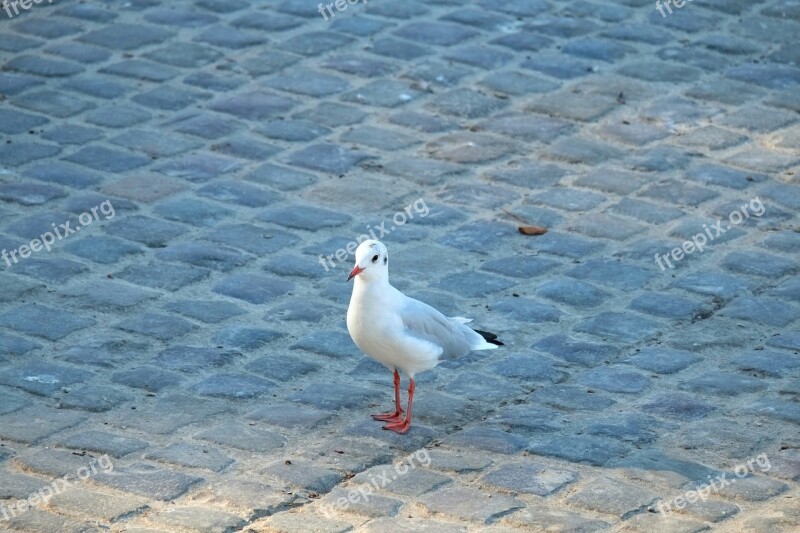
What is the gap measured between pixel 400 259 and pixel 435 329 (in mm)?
1615

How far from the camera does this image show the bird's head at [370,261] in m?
5.99

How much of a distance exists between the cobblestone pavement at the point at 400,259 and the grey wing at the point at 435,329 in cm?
31

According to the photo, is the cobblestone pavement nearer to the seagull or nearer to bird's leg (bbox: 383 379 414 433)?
bird's leg (bbox: 383 379 414 433)

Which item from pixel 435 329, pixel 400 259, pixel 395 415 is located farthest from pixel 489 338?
pixel 400 259

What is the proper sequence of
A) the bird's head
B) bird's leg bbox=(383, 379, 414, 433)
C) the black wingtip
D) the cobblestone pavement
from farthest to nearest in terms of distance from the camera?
the black wingtip → bird's leg bbox=(383, 379, 414, 433) → the bird's head → the cobblestone pavement

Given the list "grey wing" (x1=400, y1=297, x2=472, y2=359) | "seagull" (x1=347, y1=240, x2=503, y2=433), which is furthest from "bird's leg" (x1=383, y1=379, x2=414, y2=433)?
"grey wing" (x1=400, y1=297, x2=472, y2=359)

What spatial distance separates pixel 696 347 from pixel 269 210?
284 centimetres

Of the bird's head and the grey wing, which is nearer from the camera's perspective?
the bird's head

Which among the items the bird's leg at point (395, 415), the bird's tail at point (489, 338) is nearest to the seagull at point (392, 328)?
the bird's leg at point (395, 415)

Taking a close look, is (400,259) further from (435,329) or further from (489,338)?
(435,329)

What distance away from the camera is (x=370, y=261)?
19.7 feet

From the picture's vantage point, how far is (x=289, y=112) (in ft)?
31.1

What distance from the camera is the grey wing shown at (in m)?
6.16

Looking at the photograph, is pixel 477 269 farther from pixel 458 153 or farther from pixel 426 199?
pixel 458 153
